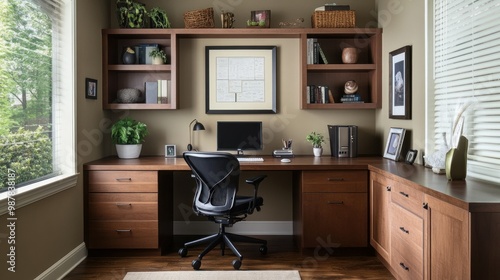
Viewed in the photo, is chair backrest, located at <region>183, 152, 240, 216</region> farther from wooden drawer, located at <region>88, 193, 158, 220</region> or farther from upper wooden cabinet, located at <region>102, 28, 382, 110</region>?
upper wooden cabinet, located at <region>102, 28, 382, 110</region>

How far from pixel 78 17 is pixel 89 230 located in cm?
173

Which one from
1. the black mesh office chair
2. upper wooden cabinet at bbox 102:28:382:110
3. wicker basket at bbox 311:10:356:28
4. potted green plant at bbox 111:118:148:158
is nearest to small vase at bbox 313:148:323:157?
upper wooden cabinet at bbox 102:28:382:110

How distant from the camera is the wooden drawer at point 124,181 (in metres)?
3.74

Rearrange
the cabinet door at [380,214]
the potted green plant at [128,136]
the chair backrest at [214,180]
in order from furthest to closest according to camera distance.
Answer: the potted green plant at [128,136] → the chair backrest at [214,180] → the cabinet door at [380,214]

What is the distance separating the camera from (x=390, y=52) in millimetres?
4059

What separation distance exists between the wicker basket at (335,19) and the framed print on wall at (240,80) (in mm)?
529

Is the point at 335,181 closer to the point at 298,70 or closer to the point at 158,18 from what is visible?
the point at 298,70

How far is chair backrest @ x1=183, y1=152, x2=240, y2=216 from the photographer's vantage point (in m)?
3.44

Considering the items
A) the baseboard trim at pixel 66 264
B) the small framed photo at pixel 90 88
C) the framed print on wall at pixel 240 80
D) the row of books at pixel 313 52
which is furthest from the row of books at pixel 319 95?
the baseboard trim at pixel 66 264

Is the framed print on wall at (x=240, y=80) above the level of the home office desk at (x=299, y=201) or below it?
above

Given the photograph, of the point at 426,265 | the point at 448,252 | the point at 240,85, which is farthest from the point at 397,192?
the point at 240,85

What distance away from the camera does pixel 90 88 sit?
392cm

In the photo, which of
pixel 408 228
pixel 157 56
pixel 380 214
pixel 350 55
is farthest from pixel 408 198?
pixel 157 56

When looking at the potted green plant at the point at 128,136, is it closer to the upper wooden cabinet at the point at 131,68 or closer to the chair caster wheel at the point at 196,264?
the upper wooden cabinet at the point at 131,68
